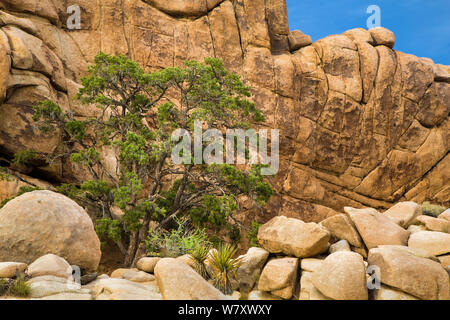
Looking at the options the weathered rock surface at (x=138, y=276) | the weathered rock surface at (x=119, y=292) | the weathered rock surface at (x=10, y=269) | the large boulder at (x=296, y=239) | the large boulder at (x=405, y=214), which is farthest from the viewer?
the large boulder at (x=405, y=214)

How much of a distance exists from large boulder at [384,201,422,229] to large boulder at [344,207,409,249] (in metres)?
0.88

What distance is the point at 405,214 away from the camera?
1181 centimetres

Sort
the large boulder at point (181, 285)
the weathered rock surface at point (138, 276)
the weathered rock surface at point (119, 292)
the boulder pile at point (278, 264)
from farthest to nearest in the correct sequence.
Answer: the weathered rock surface at point (138, 276) < the boulder pile at point (278, 264) < the large boulder at point (181, 285) < the weathered rock surface at point (119, 292)

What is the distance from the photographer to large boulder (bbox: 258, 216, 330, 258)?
9383 mm

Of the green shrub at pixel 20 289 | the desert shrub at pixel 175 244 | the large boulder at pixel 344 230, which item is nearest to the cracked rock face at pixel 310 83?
the desert shrub at pixel 175 244

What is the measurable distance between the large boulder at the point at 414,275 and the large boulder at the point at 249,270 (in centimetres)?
282

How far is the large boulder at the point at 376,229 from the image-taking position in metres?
9.92

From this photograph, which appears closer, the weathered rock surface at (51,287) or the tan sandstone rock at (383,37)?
the weathered rock surface at (51,287)

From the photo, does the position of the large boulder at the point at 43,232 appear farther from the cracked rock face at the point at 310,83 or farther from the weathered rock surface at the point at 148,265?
the cracked rock face at the point at 310,83

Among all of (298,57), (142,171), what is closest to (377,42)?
(298,57)

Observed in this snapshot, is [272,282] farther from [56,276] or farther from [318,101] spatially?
[318,101]

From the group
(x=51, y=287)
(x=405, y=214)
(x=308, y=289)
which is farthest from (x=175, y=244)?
(x=405, y=214)

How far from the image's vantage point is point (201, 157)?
1633cm

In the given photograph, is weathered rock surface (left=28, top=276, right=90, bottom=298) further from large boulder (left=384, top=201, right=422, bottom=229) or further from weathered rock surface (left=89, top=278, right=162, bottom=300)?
large boulder (left=384, top=201, right=422, bottom=229)
